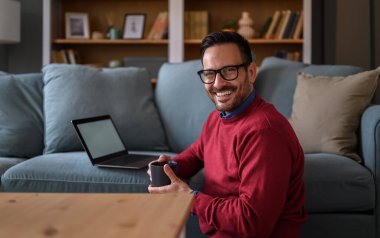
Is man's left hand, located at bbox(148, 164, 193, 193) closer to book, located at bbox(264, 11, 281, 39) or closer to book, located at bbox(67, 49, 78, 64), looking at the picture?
book, located at bbox(264, 11, 281, 39)

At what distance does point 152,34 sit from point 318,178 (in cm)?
262

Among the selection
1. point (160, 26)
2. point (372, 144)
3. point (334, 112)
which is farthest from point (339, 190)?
point (160, 26)

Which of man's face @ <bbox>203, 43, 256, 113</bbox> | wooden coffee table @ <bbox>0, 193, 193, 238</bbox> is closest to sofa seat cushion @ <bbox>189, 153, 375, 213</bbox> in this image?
man's face @ <bbox>203, 43, 256, 113</bbox>

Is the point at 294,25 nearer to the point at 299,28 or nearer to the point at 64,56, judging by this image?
the point at 299,28

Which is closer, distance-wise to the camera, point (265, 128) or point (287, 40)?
point (265, 128)

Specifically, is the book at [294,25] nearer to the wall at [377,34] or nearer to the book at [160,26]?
the wall at [377,34]

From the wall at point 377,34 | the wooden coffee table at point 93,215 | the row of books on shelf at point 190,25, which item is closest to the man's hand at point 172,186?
the wooden coffee table at point 93,215

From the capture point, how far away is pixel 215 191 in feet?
4.72

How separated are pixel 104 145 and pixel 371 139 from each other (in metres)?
1.11

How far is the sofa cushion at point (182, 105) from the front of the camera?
2383 mm

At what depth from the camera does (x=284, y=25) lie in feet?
12.9

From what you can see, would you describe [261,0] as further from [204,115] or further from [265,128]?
[265,128]

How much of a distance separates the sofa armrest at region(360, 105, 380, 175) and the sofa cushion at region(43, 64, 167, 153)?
97 cm

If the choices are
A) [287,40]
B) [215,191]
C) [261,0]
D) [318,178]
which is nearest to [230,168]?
[215,191]
